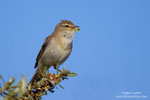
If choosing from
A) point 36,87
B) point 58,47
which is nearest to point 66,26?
point 58,47

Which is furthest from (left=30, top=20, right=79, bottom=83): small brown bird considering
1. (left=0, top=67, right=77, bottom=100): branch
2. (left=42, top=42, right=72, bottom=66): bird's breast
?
(left=0, top=67, right=77, bottom=100): branch

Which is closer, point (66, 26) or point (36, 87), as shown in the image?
point (36, 87)

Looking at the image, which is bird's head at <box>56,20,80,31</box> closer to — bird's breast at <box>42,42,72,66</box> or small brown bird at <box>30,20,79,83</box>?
small brown bird at <box>30,20,79,83</box>

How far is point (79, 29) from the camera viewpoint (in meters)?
6.32

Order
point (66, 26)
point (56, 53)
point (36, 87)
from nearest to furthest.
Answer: point (36, 87) < point (56, 53) < point (66, 26)

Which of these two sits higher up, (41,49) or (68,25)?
(68,25)

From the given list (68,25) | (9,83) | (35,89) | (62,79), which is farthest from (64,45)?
(9,83)

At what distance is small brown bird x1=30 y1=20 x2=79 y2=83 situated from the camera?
6.04 metres

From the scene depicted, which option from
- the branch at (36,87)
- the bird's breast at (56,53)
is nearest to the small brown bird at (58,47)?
the bird's breast at (56,53)

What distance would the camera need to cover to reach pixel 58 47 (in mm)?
6031

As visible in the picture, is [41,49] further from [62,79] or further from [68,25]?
[62,79]

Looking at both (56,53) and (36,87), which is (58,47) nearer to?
(56,53)

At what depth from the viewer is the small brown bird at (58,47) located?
19.8 ft

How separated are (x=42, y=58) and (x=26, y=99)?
3.94m
